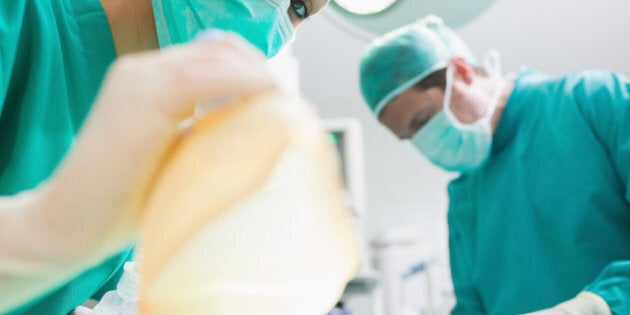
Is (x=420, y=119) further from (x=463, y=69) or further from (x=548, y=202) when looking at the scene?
(x=548, y=202)

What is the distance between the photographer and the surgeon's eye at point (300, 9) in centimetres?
107

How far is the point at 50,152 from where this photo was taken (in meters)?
0.75

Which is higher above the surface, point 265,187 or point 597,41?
point 265,187

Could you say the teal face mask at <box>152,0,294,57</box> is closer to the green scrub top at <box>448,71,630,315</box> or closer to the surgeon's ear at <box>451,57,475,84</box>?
the green scrub top at <box>448,71,630,315</box>

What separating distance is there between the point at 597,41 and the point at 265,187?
3.22 meters

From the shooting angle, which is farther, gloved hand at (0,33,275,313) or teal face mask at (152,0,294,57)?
teal face mask at (152,0,294,57)

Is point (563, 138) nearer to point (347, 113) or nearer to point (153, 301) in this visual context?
point (153, 301)

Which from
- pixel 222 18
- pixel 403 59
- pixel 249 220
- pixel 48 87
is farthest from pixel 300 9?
pixel 403 59

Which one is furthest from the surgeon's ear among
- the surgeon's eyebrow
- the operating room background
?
the operating room background

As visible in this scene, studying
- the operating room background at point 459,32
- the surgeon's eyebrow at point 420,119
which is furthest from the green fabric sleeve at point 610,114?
the operating room background at point 459,32

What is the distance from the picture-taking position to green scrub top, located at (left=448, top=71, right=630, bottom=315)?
5.00 feet

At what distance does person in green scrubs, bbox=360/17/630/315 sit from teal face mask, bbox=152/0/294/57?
0.83m

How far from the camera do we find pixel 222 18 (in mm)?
954

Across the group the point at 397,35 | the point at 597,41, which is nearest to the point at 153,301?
the point at 397,35
